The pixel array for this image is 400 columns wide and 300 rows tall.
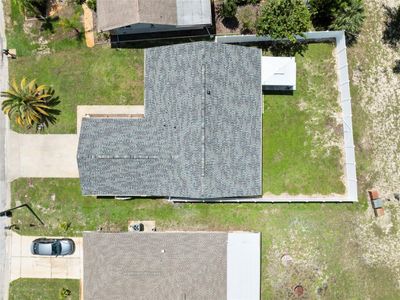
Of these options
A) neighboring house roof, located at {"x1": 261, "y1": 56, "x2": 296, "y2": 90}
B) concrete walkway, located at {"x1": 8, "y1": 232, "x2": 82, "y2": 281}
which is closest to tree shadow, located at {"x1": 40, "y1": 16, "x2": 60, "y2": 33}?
concrete walkway, located at {"x1": 8, "y1": 232, "x2": 82, "y2": 281}

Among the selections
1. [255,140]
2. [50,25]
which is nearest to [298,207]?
[255,140]

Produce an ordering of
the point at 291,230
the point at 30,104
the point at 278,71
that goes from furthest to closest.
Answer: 1. the point at 291,230
2. the point at 278,71
3. the point at 30,104

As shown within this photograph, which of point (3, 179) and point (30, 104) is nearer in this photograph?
point (30, 104)

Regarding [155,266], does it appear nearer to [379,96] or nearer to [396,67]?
[379,96]

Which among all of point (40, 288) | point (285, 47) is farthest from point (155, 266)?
point (285, 47)

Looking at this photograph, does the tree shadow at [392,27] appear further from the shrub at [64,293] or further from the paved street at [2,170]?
the shrub at [64,293]
